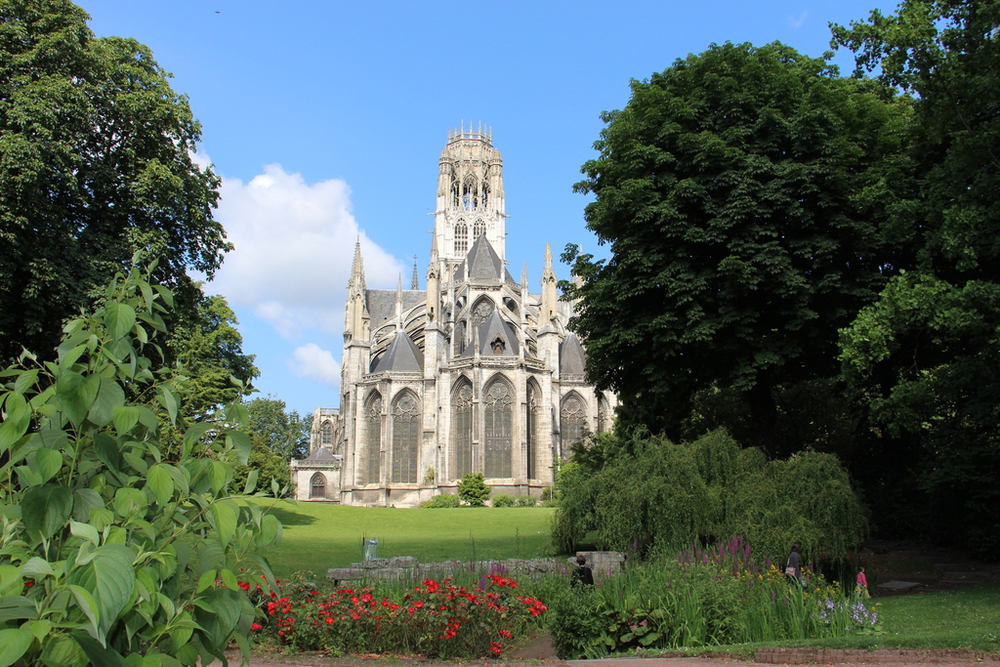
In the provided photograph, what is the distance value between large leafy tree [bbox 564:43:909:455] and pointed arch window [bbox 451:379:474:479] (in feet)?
106

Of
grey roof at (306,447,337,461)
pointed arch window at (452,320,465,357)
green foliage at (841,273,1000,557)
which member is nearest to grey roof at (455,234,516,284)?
pointed arch window at (452,320,465,357)

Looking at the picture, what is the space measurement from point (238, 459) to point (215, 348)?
36.7 meters

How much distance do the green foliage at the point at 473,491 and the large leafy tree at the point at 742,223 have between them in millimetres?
29216

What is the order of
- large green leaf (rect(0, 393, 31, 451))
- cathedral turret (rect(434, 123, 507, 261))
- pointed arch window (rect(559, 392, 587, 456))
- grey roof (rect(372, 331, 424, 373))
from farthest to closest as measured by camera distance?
cathedral turret (rect(434, 123, 507, 261))
grey roof (rect(372, 331, 424, 373))
pointed arch window (rect(559, 392, 587, 456))
large green leaf (rect(0, 393, 31, 451))

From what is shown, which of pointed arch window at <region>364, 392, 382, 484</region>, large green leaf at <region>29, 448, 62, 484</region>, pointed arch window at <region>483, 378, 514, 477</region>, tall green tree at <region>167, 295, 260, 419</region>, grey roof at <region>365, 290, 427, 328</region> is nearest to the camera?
large green leaf at <region>29, 448, 62, 484</region>

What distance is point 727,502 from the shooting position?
1516 cm

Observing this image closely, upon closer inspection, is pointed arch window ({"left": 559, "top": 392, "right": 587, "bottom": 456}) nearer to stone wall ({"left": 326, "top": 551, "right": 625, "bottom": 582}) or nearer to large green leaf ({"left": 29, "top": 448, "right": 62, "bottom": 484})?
stone wall ({"left": 326, "top": 551, "right": 625, "bottom": 582})

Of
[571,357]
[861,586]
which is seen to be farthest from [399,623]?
[571,357]

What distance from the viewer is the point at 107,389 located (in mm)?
3072

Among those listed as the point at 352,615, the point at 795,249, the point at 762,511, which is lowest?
the point at 352,615

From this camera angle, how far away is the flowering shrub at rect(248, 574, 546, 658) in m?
9.92

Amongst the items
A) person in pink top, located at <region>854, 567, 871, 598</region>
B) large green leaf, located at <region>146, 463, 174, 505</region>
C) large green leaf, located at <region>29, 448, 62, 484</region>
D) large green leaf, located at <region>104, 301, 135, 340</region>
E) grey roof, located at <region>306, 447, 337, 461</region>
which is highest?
grey roof, located at <region>306, 447, 337, 461</region>

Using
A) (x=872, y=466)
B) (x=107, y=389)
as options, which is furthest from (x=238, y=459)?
(x=872, y=466)

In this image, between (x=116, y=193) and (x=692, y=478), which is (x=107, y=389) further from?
(x=116, y=193)
